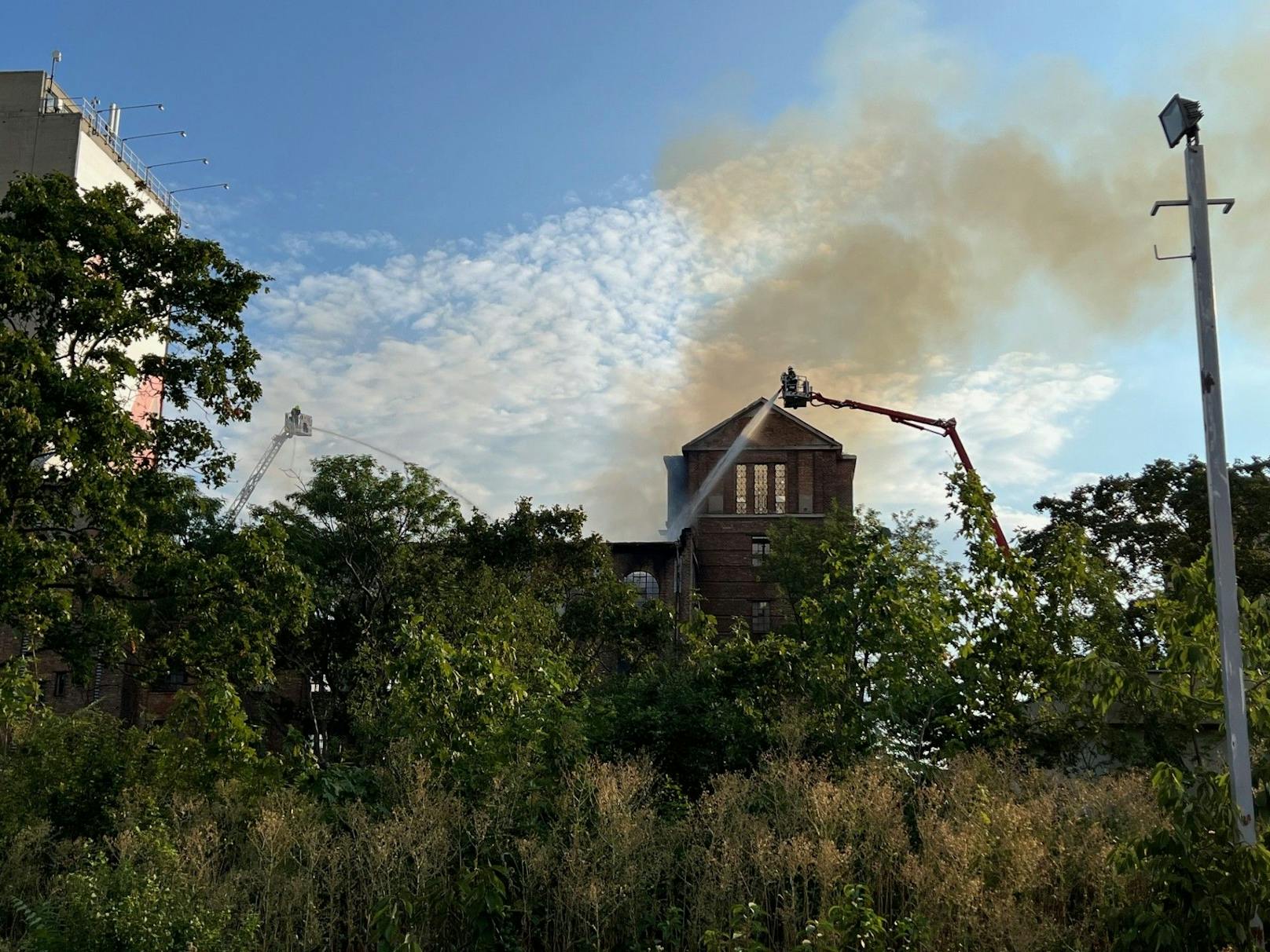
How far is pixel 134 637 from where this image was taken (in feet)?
62.0

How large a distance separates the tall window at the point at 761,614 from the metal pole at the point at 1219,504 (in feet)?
153

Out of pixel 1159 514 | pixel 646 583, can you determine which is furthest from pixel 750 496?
pixel 1159 514

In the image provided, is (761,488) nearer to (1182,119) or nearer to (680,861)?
(680,861)

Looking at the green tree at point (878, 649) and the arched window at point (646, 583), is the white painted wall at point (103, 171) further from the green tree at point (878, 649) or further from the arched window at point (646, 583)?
the green tree at point (878, 649)

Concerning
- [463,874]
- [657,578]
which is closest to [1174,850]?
[463,874]

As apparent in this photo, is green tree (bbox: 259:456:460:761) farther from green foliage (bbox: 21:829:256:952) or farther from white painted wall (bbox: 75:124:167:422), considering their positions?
green foliage (bbox: 21:829:256:952)

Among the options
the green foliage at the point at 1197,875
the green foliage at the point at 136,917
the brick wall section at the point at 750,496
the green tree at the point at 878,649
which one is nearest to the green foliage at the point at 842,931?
the green foliage at the point at 1197,875

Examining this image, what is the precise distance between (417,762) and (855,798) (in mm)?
5100

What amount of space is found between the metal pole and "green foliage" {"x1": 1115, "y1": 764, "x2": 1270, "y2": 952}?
0.60ft

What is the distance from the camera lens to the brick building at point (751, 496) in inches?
2170

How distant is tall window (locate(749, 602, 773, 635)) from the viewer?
54.7 m

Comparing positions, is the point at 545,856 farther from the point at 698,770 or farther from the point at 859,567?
the point at 859,567

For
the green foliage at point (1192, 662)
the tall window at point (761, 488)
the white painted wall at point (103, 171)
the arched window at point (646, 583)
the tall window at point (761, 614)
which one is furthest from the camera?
the tall window at point (761, 488)

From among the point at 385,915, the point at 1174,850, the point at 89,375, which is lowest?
the point at 385,915
